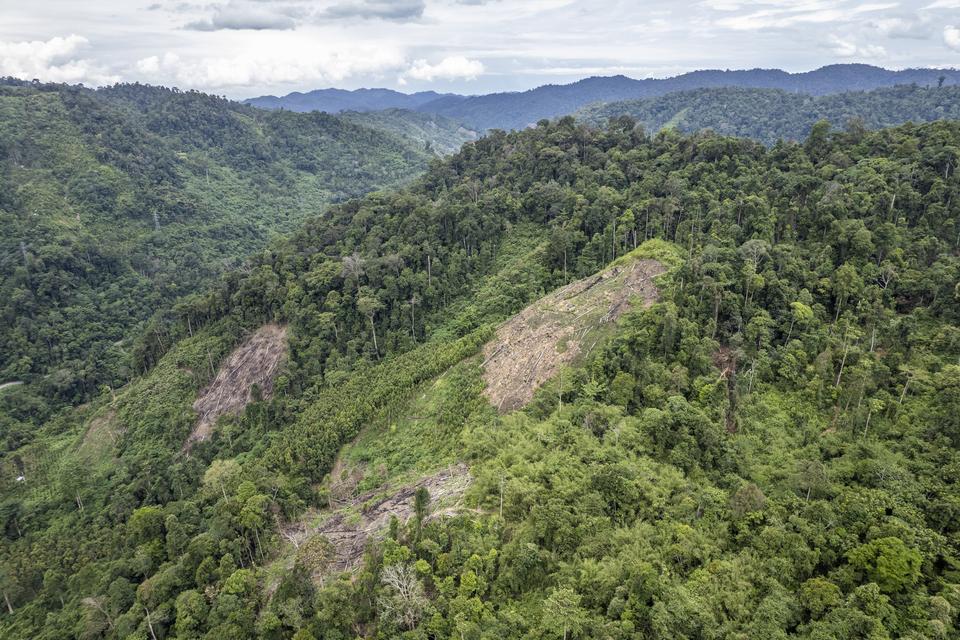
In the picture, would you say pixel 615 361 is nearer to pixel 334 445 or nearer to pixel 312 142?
pixel 334 445

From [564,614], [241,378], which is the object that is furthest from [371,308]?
[564,614]

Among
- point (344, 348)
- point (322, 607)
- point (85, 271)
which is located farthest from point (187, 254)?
point (322, 607)

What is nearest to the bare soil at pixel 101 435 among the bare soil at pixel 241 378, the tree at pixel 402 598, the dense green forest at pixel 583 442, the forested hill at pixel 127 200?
the dense green forest at pixel 583 442

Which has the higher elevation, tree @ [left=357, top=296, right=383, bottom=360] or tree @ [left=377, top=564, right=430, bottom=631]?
tree @ [left=357, top=296, right=383, bottom=360]

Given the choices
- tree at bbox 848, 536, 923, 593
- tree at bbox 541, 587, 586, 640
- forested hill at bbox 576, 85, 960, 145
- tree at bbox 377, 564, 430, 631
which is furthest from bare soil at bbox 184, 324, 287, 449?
forested hill at bbox 576, 85, 960, 145

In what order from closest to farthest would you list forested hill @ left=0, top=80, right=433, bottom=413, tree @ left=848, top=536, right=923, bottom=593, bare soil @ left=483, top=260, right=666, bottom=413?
tree @ left=848, top=536, right=923, bottom=593 < bare soil @ left=483, top=260, right=666, bottom=413 < forested hill @ left=0, top=80, right=433, bottom=413

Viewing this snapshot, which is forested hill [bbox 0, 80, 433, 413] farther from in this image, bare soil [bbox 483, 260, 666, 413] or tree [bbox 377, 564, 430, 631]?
tree [bbox 377, 564, 430, 631]
